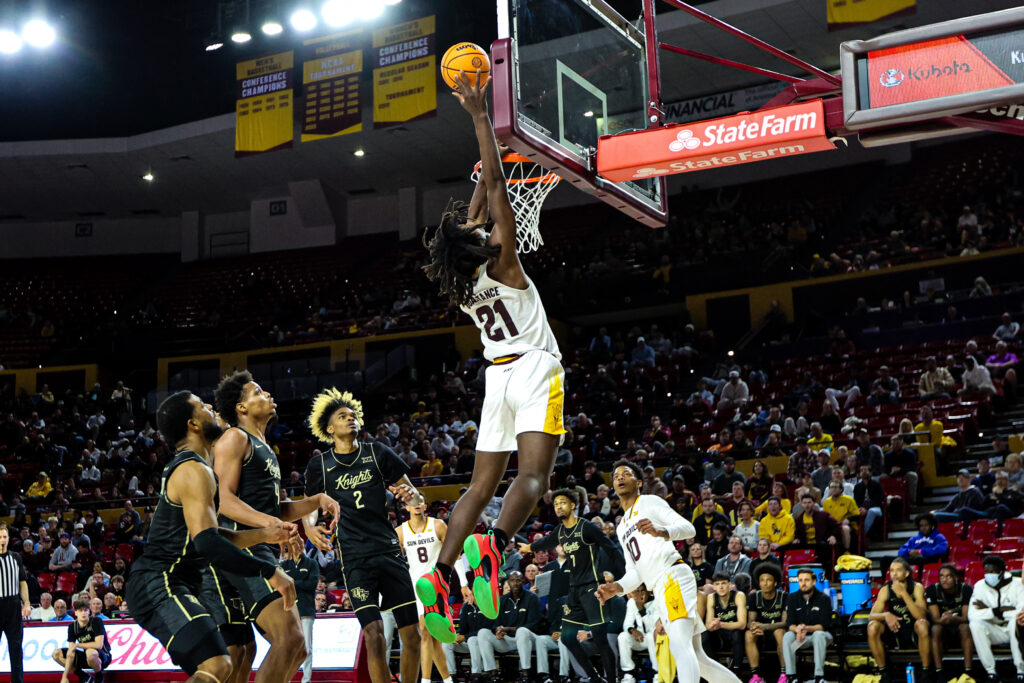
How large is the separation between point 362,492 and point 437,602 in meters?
2.61

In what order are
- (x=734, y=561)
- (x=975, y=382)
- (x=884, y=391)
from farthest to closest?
(x=884, y=391) → (x=975, y=382) → (x=734, y=561)

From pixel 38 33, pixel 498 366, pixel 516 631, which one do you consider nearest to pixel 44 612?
pixel 516 631

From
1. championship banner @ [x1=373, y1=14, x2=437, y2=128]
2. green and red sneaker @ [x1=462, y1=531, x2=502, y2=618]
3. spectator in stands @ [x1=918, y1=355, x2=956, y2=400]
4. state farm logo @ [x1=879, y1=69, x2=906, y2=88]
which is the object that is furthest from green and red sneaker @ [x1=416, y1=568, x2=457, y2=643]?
championship banner @ [x1=373, y1=14, x2=437, y2=128]

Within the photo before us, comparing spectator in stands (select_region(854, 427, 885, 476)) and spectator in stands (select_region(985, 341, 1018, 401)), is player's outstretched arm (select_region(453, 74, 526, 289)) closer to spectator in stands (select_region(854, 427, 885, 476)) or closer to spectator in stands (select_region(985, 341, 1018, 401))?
spectator in stands (select_region(854, 427, 885, 476))

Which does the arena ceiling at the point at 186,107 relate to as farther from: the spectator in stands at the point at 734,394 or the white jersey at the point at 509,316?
the white jersey at the point at 509,316

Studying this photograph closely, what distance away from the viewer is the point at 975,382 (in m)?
15.8

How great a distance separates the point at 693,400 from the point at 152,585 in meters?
14.2

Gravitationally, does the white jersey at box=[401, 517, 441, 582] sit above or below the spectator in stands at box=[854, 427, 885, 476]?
below

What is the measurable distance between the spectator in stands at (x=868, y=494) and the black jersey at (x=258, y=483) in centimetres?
844

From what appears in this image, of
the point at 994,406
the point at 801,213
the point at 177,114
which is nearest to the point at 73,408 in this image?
the point at 177,114

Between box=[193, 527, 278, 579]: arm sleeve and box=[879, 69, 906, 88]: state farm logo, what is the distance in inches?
175

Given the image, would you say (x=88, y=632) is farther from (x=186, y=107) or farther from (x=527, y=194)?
(x=186, y=107)

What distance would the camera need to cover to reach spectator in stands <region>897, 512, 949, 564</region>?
11227mm

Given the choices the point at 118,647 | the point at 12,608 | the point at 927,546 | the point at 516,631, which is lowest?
the point at 118,647
